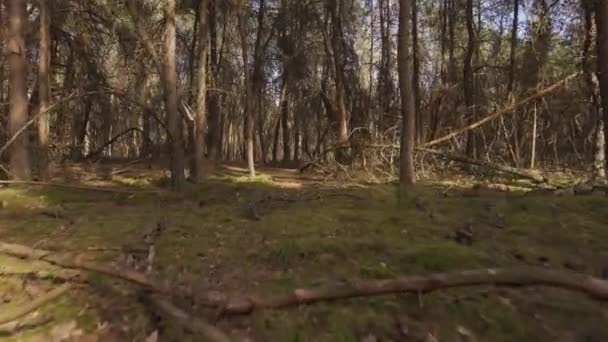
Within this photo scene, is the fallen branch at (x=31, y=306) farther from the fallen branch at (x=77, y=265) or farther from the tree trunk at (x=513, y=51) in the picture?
the tree trunk at (x=513, y=51)

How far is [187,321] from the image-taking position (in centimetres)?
327

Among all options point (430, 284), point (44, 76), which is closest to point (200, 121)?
point (44, 76)

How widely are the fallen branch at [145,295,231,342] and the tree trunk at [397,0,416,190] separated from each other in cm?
523

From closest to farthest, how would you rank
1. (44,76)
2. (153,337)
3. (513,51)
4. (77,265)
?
(153,337), (77,265), (44,76), (513,51)


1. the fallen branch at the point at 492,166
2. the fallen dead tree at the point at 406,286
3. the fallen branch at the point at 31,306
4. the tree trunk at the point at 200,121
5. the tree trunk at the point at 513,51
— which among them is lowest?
the fallen branch at the point at 31,306

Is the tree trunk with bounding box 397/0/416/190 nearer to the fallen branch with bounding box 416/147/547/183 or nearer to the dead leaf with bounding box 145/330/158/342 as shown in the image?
the fallen branch with bounding box 416/147/547/183

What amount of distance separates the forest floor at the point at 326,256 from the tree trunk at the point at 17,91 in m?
1.20

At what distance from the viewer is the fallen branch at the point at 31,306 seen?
3.53 meters

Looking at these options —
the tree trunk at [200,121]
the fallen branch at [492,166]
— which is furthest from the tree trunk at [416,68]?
the tree trunk at [200,121]

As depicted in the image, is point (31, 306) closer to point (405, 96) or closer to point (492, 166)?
point (405, 96)

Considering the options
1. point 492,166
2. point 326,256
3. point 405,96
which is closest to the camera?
point 326,256

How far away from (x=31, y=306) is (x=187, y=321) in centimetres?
125

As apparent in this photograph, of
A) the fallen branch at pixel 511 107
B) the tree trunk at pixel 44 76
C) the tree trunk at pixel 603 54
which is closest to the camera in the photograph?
the tree trunk at pixel 603 54

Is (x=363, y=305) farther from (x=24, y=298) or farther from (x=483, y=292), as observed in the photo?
(x=24, y=298)
